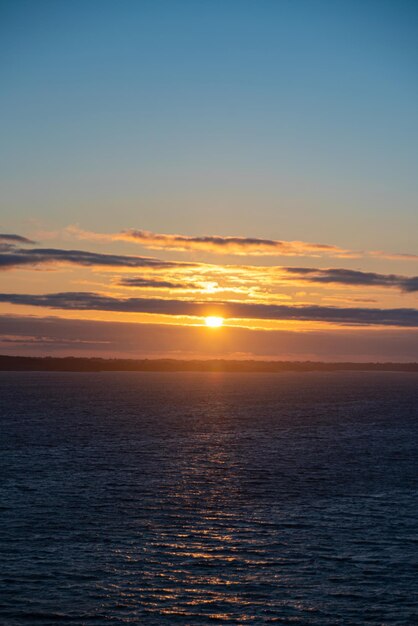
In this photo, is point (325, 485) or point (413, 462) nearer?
point (325, 485)

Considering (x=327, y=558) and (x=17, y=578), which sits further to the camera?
(x=327, y=558)

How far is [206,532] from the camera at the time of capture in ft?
161

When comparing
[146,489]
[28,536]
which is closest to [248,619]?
[28,536]

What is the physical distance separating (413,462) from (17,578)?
54.0 meters

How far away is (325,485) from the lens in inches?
2645

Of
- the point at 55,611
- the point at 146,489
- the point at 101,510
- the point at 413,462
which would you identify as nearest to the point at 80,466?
the point at 146,489

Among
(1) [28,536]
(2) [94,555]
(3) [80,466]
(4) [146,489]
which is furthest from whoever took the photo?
(3) [80,466]

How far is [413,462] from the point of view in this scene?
82.8 m

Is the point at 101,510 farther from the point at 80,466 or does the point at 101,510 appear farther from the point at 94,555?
the point at 80,466

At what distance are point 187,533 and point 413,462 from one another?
41.4 m

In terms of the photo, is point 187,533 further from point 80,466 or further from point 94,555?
point 80,466

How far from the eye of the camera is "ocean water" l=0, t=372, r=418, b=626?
36000 mm

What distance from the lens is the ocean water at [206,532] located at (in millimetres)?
36000

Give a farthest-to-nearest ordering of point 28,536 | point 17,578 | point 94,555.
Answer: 1. point 28,536
2. point 94,555
3. point 17,578
